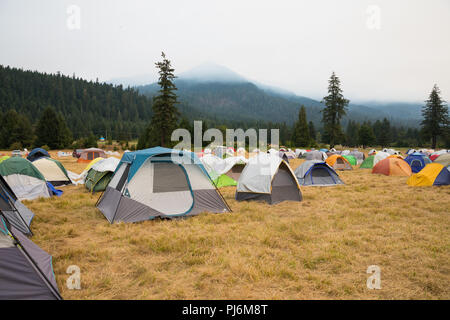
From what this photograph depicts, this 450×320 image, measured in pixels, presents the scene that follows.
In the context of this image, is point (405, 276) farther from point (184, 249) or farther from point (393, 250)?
point (184, 249)

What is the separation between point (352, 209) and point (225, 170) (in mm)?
6797

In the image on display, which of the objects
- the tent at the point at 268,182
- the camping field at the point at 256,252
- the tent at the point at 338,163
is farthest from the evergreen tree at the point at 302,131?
the camping field at the point at 256,252

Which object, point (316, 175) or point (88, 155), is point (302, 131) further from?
point (316, 175)

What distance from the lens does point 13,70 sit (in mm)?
128875

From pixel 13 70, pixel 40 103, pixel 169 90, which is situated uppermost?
pixel 13 70

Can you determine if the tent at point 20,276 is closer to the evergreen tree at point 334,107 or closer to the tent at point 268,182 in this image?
the tent at point 268,182

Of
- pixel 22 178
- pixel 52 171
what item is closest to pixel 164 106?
pixel 52 171

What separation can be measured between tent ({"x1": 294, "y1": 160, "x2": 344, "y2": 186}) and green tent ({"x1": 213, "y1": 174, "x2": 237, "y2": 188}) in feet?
11.7

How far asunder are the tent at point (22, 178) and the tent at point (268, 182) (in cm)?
781

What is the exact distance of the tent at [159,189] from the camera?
7.03 m

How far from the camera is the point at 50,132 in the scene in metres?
49.5

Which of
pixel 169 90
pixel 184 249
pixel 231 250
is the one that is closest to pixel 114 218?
pixel 184 249

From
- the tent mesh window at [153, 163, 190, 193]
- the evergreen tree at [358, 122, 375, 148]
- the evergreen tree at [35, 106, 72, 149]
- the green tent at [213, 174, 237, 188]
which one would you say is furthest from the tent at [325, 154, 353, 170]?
the evergreen tree at [358, 122, 375, 148]

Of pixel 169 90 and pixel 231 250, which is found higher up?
pixel 169 90
